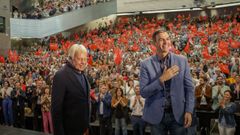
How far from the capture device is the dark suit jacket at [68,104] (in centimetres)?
303

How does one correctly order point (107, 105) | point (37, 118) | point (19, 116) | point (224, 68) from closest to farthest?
point (107, 105) < point (37, 118) < point (19, 116) < point (224, 68)

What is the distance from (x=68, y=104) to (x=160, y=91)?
775 millimetres

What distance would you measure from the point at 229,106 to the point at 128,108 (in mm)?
2311

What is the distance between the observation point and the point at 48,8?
30938 millimetres

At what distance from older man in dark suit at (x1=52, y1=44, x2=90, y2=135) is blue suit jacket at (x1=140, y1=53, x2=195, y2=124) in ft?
1.71

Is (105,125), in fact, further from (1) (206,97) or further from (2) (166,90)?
(2) (166,90)

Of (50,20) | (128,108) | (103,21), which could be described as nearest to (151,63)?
(128,108)

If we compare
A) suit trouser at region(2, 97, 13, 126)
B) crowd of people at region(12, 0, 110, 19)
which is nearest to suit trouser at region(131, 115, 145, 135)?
suit trouser at region(2, 97, 13, 126)

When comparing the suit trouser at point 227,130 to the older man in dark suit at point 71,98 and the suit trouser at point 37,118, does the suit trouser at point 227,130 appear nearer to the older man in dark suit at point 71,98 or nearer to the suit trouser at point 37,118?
the older man in dark suit at point 71,98

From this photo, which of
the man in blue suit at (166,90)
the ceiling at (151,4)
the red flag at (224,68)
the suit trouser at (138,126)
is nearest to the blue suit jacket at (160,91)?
the man in blue suit at (166,90)

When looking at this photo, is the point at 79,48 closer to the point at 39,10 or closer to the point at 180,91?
the point at 180,91

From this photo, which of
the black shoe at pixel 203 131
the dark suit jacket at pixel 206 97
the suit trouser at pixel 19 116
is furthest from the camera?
the suit trouser at pixel 19 116

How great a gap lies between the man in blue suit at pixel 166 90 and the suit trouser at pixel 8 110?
8275mm

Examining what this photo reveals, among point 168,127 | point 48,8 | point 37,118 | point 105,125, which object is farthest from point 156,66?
point 48,8
